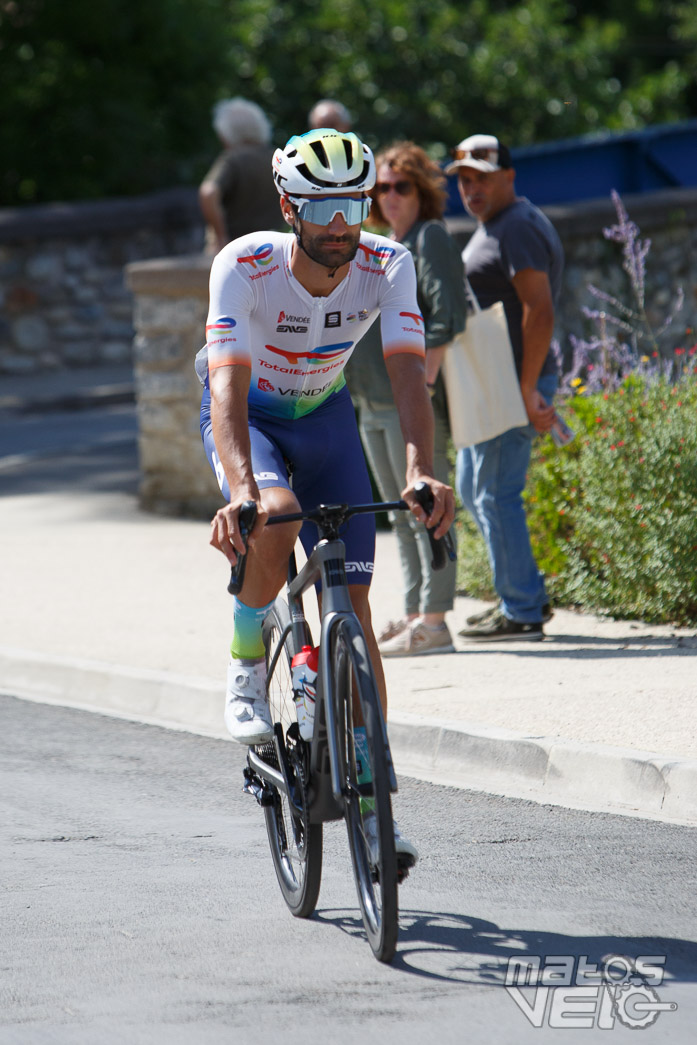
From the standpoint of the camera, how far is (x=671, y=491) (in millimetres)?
7609

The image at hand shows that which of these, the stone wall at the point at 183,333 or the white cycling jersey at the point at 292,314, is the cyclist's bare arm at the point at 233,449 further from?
the stone wall at the point at 183,333

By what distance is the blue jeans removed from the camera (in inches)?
292

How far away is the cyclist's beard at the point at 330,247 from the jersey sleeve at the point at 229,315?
219mm

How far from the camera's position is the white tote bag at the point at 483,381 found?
721cm

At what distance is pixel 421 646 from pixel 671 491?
1.43 meters

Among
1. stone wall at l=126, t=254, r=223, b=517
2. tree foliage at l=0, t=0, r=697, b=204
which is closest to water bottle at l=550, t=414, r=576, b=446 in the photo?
stone wall at l=126, t=254, r=223, b=517

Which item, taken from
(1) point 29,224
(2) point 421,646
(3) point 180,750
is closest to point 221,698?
(3) point 180,750

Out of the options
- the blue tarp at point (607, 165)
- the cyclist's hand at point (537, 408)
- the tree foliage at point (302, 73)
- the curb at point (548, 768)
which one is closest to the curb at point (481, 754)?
the curb at point (548, 768)

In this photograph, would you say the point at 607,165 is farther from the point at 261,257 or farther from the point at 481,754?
the point at 261,257

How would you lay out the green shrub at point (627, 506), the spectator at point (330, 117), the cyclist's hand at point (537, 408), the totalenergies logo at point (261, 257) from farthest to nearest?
the spectator at point (330, 117)
the green shrub at point (627, 506)
the cyclist's hand at point (537, 408)
the totalenergies logo at point (261, 257)

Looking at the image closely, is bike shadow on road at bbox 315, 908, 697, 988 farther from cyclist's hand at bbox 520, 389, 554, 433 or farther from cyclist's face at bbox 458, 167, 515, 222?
cyclist's face at bbox 458, 167, 515, 222

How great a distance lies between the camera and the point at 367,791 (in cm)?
395

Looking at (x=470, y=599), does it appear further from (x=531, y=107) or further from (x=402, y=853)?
(x=531, y=107)

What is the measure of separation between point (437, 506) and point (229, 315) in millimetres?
832
